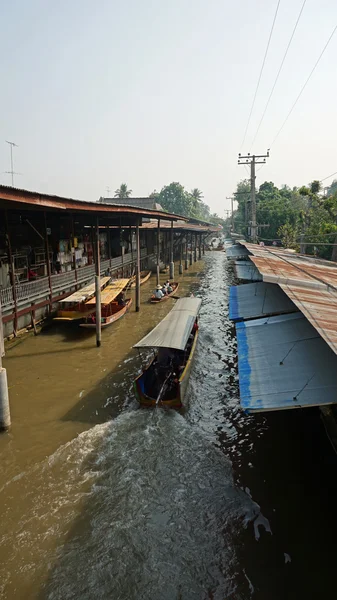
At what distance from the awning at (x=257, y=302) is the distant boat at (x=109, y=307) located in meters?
6.03

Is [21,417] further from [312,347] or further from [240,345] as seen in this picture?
[312,347]

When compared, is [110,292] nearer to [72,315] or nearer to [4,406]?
[72,315]

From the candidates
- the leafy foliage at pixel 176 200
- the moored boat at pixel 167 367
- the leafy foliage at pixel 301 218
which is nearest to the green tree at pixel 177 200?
the leafy foliage at pixel 176 200

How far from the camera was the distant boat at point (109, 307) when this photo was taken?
17.1m

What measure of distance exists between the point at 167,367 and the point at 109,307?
25.8ft

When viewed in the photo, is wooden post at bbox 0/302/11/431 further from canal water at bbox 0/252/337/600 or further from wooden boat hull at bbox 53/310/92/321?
wooden boat hull at bbox 53/310/92/321

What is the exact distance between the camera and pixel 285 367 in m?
7.14

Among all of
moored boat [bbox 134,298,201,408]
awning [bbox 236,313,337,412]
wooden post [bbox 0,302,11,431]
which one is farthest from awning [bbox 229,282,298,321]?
wooden post [bbox 0,302,11,431]

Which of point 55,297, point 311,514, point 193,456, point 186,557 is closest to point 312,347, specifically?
point 311,514

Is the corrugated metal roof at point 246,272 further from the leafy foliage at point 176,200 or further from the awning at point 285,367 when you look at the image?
the leafy foliage at point 176,200

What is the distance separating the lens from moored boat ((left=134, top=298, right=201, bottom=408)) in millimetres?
10672

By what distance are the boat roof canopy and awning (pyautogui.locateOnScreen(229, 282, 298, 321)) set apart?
1696 millimetres

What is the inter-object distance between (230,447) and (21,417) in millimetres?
5939

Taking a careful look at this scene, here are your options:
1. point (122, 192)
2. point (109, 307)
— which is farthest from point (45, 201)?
point (122, 192)
